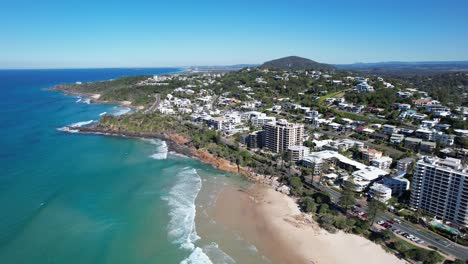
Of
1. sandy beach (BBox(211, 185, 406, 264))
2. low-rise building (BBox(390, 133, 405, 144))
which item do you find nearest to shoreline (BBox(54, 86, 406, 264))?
sandy beach (BBox(211, 185, 406, 264))

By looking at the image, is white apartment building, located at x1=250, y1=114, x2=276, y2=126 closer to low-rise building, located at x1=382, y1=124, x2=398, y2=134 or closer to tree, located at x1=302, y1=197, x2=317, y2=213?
low-rise building, located at x1=382, y1=124, x2=398, y2=134

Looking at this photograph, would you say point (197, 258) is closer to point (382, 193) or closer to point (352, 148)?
point (382, 193)

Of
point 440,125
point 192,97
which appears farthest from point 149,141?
point 440,125

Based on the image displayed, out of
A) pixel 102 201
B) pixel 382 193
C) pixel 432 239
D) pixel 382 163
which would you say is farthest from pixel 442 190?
pixel 102 201

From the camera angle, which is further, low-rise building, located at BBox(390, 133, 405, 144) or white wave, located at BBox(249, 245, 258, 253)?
low-rise building, located at BBox(390, 133, 405, 144)

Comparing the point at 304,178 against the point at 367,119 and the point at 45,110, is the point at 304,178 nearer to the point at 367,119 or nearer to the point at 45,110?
the point at 367,119

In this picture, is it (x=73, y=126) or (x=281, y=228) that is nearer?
(x=281, y=228)
